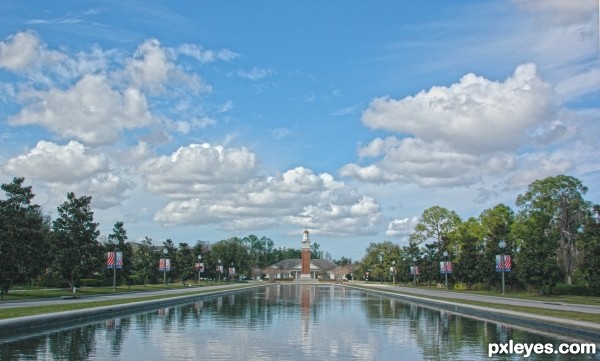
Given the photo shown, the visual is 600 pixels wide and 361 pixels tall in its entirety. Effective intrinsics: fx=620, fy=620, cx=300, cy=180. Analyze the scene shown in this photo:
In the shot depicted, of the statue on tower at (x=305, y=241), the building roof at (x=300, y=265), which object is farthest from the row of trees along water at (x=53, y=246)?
the building roof at (x=300, y=265)

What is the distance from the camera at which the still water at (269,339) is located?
1532cm

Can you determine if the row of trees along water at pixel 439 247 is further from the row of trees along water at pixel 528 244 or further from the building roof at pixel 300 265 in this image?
the building roof at pixel 300 265

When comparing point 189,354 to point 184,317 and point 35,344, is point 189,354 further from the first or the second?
point 184,317

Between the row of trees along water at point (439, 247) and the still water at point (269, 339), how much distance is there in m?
17.0

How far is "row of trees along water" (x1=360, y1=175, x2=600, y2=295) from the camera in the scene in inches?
1976

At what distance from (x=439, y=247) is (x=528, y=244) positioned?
27991 millimetres

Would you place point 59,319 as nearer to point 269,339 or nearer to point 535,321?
point 269,339

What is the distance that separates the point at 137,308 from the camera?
32344mm

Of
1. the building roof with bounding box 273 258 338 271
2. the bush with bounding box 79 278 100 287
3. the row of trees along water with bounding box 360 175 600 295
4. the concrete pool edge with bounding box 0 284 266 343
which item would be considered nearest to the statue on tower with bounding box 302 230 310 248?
the building roof with bounding box 273 258 338 271

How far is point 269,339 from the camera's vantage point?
18.7 meters

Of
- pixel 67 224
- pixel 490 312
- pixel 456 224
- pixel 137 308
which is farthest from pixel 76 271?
pixel 456 224

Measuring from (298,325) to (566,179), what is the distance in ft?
184

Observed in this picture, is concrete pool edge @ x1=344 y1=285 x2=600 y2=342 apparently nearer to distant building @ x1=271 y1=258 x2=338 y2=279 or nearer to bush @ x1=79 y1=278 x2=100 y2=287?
bush @ x1=79 y1=278 x2=100 y2=287

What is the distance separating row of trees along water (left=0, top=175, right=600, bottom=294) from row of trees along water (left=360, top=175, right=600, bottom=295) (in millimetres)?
98
